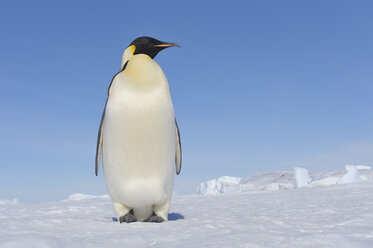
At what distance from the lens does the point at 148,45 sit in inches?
130

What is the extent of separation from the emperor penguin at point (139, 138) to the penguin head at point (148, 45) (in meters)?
0.16

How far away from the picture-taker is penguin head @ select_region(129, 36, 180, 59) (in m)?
3.30

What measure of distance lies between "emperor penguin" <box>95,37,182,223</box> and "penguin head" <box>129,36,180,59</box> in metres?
0.16

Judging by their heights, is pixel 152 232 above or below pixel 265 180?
below

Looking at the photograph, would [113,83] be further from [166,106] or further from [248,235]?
[248,235]

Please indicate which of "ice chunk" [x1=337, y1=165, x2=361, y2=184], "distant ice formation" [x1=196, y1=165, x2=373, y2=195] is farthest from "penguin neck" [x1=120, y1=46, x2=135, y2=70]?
"distant ice formation" [x1=196, y1=165, x2=373, y2=195]

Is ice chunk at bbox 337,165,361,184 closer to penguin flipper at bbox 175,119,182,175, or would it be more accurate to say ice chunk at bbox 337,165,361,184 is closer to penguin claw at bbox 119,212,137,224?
penguin flipper at bbox 175,119,182,175

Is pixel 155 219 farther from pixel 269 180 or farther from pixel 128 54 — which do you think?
pixel 269 180

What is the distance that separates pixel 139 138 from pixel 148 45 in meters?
0.88

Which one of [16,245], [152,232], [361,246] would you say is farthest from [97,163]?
[361,246]

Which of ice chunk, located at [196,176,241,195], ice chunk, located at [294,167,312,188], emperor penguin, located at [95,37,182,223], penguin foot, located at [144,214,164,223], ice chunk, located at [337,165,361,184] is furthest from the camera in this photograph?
ice chunk, located at [196,176,241,195]

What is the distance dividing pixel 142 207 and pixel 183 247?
53.4 inches

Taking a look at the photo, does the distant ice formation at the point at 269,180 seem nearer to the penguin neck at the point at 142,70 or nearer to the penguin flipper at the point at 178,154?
the penguin flipper at the point at 178,154

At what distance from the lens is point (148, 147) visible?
2.93 metres
